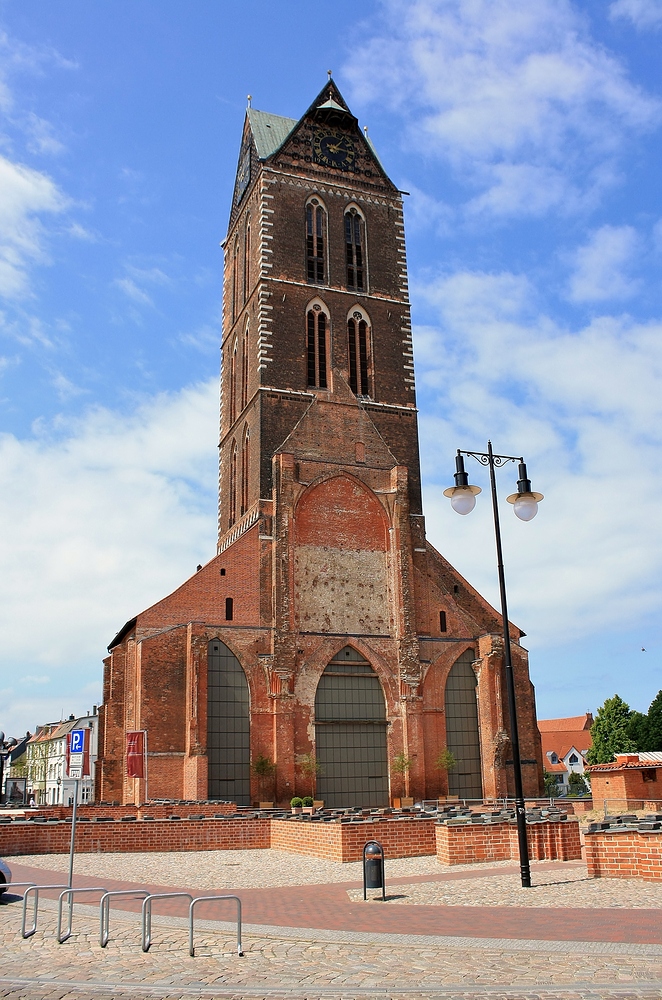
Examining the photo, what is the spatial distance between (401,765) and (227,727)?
7.76 meters

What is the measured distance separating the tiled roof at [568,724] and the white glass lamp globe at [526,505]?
9566 centimetres

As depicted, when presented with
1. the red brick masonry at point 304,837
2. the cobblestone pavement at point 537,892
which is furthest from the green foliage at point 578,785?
the cobblestone pavement at point 537,892

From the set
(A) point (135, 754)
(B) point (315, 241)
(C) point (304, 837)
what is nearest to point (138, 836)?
(C) point (304, 837)

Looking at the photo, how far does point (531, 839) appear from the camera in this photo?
59.1 ft

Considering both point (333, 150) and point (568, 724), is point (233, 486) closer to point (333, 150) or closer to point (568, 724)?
point (333, 150)

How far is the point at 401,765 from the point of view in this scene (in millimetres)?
38500

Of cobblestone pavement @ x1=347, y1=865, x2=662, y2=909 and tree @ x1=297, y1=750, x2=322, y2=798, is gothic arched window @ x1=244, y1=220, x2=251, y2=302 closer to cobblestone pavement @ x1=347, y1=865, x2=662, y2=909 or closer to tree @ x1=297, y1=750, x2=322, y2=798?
tree @ x1=297, y1=750, x2=322, y2=798

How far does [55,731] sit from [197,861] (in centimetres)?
9728

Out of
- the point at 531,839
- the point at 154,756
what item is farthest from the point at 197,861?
the point at 154,756

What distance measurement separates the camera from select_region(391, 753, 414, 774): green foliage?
126ft

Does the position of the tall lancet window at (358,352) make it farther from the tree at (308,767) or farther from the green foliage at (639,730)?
the green foliage at (639,730)

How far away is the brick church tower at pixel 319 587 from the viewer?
121 ft

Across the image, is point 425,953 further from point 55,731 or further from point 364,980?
point 55,731

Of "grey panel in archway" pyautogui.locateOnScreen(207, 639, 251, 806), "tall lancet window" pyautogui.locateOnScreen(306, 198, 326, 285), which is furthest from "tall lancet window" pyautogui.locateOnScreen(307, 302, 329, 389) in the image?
"grey panel in archway" pyautogui.locateOnScreen(207, 639, 251, 806)
